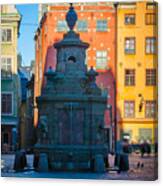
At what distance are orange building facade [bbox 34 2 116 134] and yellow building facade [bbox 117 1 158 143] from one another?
0.19 feet

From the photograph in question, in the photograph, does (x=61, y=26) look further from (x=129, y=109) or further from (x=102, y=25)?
(x=129, y=109)

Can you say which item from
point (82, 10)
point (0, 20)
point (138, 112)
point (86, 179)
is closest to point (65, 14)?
point (82, 10)

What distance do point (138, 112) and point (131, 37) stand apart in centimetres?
53

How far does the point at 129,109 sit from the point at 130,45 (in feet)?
1.49

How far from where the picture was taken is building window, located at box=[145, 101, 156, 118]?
494 cm

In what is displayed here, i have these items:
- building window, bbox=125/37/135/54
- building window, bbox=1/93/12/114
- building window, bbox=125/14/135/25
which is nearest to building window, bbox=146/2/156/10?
building window, bbox=125/14/135/25

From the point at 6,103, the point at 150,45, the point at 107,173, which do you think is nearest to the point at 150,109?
the point at 150,45

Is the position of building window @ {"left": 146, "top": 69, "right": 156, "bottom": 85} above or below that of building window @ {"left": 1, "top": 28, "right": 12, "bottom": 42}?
below

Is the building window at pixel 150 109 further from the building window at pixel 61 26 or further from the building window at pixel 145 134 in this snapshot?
the building window at pixel 61 26

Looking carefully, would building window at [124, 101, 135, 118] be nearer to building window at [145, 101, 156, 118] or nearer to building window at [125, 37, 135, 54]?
building window at [145, 101, 156, 118]

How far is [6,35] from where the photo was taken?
5250 millimetres

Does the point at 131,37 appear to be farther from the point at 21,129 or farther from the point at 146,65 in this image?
the point at 21,129

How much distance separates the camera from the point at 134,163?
16.6 feet

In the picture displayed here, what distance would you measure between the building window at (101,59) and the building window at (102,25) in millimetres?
160
